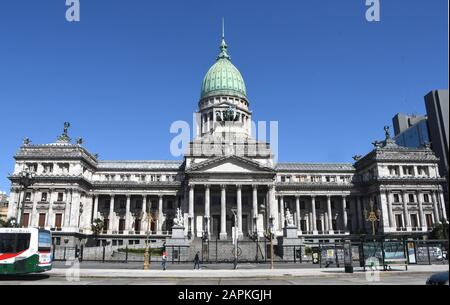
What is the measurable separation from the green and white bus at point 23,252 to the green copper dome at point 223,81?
7298 cm

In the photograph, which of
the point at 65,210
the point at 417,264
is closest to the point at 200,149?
the point at 65,210

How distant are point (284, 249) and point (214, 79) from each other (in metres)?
60.9

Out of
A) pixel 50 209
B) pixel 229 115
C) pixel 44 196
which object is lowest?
pixel 50 209

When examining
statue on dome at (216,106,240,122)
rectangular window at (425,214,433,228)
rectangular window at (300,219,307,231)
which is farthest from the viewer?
statue on dome at (216,106,240,122)

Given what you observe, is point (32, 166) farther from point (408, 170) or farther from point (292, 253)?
point (408, 170)

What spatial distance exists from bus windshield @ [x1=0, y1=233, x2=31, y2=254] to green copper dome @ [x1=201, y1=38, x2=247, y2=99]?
7321 cm

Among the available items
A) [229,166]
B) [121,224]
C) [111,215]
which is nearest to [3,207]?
[111,215]

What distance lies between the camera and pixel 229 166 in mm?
69688

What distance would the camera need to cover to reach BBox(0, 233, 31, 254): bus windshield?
25391 millimetres

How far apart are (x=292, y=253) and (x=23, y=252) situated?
32722 mm

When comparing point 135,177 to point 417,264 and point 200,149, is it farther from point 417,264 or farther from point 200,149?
point 417,264

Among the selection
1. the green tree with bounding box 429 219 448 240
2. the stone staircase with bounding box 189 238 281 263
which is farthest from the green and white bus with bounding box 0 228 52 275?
the green tree with bounding box 429 219 448 240

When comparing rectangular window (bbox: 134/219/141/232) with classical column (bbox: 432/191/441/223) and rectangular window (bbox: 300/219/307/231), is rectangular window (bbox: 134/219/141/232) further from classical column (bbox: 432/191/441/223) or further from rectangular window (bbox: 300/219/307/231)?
classical column (bbox: 432/191/441/223)

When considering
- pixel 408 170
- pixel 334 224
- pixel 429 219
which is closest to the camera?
pixel 429 219
